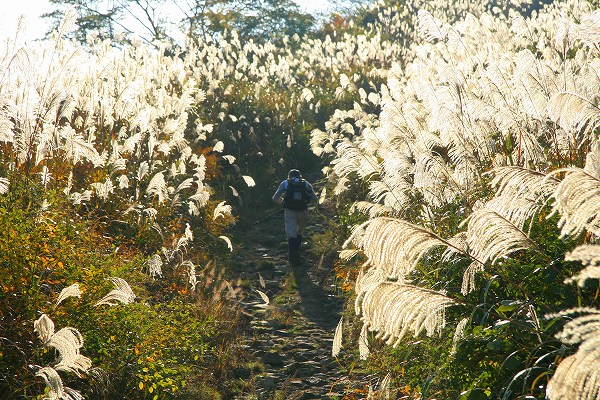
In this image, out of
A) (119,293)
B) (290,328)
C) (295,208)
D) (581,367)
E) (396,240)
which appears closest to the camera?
(581,367)

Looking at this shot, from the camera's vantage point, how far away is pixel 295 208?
11242mm

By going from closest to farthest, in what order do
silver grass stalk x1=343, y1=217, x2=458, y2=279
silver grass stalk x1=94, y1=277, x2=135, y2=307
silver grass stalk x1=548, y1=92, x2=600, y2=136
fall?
silver grass stalk x1=343, y1=217, x2=458, y2=279 → silver grass stalk x1=548, y1=92, x2=600, y2=136 → silver grass stalk x1=94, y1=277, x2=135, y2=307

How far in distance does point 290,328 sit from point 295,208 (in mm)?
3379

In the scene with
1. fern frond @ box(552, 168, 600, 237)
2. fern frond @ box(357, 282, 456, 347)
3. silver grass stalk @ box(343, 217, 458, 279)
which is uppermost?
fern frond @ box(552, 168, 600, 237)

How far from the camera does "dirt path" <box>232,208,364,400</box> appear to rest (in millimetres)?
6477

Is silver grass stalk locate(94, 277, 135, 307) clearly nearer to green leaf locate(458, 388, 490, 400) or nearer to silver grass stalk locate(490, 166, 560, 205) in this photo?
green leaf locate(458, 388, 490, 400)

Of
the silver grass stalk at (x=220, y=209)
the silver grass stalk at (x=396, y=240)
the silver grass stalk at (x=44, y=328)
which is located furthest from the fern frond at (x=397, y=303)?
the silver grass stalk at (x=220, y=209)

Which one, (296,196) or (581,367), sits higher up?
(296,196)

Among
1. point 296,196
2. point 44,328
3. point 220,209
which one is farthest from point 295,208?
point 44,328

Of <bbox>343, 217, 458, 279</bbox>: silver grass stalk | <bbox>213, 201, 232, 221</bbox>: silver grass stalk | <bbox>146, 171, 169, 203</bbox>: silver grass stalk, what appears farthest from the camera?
<bbox>213, 201, 232, 221</bbox>: silver grass stalk

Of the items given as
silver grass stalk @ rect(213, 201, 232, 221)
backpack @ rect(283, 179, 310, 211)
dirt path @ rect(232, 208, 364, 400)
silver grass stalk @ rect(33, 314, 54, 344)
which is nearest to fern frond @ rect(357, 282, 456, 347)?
silver grass stalk @ rect(33, 314, 54, 344)

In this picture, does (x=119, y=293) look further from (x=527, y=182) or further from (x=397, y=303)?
(x=527, y=182)

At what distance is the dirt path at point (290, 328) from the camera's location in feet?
21.2

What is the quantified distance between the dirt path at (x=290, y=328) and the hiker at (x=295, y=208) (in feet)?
0.94
